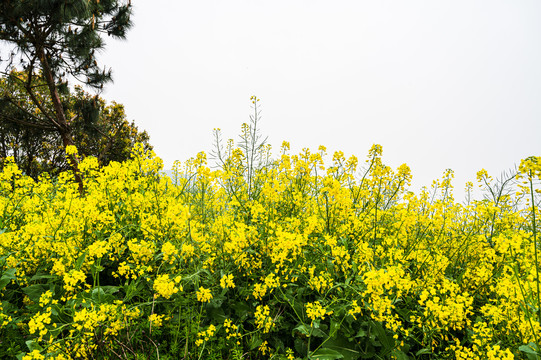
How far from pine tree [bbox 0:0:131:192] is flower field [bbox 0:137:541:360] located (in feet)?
22.7

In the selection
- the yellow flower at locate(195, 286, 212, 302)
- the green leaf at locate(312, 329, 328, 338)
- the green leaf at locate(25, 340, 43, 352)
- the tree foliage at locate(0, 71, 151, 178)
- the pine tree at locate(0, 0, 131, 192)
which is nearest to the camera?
the green leaf at locate(25, 340, 43, 352)

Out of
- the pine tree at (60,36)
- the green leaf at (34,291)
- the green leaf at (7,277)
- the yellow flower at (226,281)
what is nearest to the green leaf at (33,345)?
the green leaf at (34,291)

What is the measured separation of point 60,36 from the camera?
10406 millimetres

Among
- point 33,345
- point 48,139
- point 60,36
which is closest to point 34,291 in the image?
point 33,345

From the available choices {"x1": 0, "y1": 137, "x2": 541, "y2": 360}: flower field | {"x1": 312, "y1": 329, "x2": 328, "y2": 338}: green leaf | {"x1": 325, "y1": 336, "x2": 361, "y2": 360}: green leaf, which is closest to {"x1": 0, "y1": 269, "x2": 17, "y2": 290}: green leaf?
{"x1": 0, "y1": 137, "x2": 541, "y2": 360}: flower field

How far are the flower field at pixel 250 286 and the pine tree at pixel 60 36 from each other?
691cm

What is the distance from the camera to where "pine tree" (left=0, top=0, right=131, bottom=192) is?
342 inches

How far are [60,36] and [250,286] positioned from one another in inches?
494

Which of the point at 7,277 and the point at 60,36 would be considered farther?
the point at 60,36

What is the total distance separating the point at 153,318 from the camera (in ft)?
5.92

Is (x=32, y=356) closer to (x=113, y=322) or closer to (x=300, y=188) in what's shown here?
(x=113, y=322)

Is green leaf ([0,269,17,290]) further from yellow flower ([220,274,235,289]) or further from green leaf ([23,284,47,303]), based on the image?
yellow flower ([220,274,235,289])

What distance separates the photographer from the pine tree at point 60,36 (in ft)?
28.5

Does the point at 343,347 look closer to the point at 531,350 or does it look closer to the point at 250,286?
the point at 250,286
